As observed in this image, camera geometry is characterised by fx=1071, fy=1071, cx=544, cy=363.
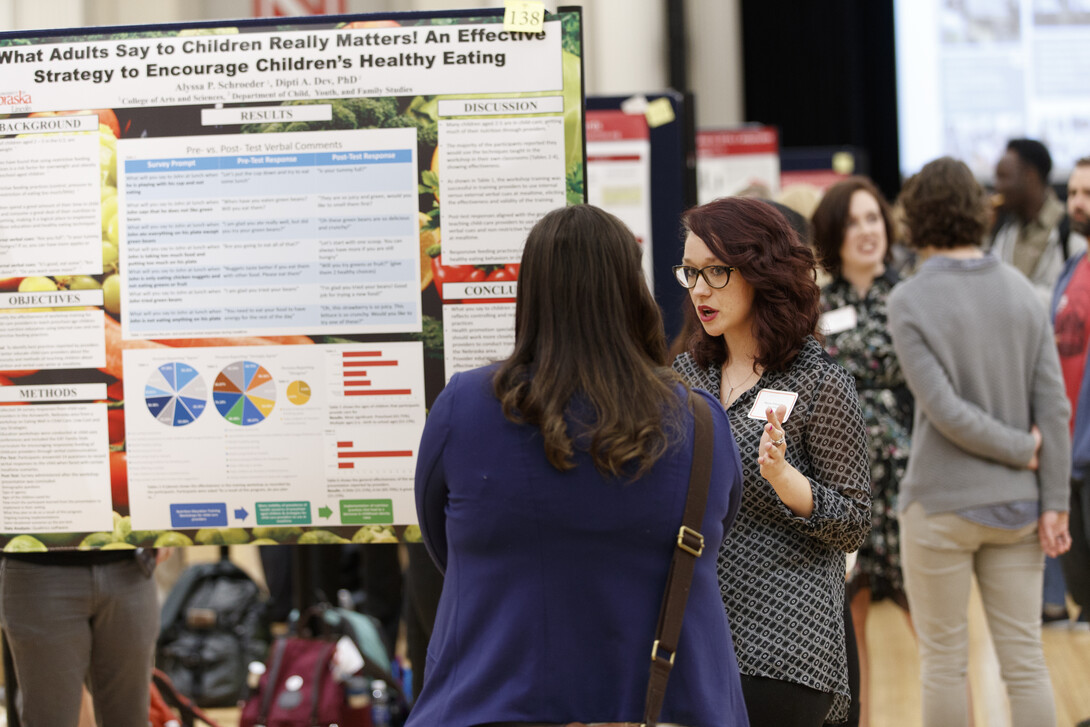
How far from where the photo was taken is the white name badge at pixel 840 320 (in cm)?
318

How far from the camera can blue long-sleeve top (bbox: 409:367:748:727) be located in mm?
1441

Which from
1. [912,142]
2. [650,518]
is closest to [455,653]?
[650,518]

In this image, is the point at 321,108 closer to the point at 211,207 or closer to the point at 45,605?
the point at 211,207

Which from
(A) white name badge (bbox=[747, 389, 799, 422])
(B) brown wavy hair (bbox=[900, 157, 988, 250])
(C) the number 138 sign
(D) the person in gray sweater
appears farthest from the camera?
(B) brown wavy hair (bbox=[900, 157, 988, 250])

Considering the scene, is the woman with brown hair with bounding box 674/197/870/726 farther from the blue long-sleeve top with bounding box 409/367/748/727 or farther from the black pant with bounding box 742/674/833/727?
the blue long-sleeve top with bounding box 409/367/748/727

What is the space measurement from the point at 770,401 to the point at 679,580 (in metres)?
0.38

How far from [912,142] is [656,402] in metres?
8.60

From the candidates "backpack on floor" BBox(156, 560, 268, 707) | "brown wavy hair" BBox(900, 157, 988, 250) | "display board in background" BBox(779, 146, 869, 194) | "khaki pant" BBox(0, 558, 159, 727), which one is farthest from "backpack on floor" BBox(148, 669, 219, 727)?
"display board in background" BBox(779, 146, 869, 194)

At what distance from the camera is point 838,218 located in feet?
10.7

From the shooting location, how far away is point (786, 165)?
7.50m

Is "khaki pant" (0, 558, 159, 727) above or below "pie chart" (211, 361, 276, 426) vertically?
below

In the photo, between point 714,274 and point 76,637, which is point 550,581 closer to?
point 714,274

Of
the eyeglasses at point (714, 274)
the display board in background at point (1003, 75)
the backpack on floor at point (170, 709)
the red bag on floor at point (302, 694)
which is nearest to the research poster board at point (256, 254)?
the eyeglasses at point (714, 274)

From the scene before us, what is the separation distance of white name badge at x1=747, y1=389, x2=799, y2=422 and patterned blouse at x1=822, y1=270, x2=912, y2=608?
4.96 feet
